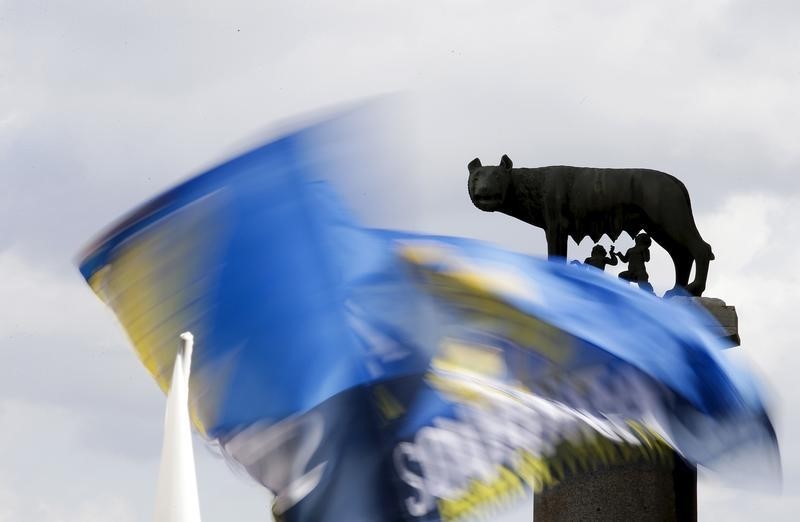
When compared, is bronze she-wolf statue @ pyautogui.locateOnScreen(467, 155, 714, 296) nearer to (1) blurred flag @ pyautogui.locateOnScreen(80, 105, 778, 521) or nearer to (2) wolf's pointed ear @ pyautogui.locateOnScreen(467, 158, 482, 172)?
(2) wolf's pointed ear @ pyautogui.locateOnScreen(467, 158, 482, 172)

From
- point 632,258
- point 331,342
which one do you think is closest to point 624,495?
point 632,258

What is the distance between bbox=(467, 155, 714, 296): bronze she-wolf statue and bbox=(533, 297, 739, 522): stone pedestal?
1.10 m

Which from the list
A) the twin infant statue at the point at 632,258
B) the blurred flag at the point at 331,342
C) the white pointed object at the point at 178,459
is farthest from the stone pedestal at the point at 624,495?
the white pointed object at the point at 178,459

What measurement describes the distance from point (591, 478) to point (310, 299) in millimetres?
6658

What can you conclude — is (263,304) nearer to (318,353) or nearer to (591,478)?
(318,353)

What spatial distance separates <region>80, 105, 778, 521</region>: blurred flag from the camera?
1048 cm

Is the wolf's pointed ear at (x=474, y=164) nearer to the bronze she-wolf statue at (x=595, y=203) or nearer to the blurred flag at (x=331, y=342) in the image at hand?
the bronze she-wolf statue at (x=595, y=203)

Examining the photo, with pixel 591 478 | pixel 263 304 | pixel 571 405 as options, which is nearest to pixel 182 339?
pixel 263 304

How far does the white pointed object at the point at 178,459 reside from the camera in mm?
10148

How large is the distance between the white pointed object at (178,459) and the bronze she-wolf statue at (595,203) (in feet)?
25.9

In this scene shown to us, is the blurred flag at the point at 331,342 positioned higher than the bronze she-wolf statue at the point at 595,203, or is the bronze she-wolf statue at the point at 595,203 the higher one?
the bronze she-wolf statue at the point at 595,203

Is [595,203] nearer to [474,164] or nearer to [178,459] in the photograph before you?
[474,164]

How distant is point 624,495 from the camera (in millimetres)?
16750

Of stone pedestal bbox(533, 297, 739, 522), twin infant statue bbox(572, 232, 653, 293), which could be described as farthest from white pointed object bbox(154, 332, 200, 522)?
twin infant statue bbox(572, 232, 653, 293)
